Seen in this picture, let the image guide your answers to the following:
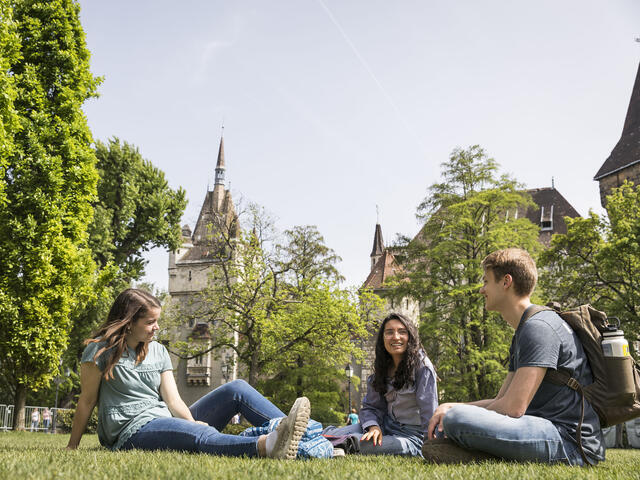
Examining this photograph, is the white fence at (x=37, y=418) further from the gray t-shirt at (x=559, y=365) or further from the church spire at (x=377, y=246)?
the church spire at (x=377, y=246)

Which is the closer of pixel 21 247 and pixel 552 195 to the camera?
pixel 21 247

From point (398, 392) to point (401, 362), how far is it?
0.31 m

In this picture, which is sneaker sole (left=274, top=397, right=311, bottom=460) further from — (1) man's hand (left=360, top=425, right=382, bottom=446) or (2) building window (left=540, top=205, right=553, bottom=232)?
(2) building window (left=540, top=205, right=553, bottom=232)

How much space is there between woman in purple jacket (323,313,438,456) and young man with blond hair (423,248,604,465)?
5.20ft

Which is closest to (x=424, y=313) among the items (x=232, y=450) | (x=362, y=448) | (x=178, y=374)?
(x=362, y=448)

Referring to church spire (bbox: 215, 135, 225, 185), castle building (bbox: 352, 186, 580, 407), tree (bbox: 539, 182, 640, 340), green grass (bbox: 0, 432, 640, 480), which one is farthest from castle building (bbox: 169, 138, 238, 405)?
green grass (bbox: 0, 432, 640, 480)

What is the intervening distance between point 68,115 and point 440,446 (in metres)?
16.5

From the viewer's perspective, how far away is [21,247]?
51.5 feet

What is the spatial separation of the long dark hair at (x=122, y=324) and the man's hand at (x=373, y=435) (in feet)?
6.95

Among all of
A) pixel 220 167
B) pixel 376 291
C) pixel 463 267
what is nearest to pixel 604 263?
pixel 463 267

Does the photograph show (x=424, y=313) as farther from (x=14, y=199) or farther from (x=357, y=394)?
(x=357, y=394)

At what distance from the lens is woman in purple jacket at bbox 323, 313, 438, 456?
545 centimetres

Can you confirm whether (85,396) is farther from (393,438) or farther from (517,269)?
(517,269)

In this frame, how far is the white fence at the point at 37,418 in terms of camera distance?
20.9 meters
